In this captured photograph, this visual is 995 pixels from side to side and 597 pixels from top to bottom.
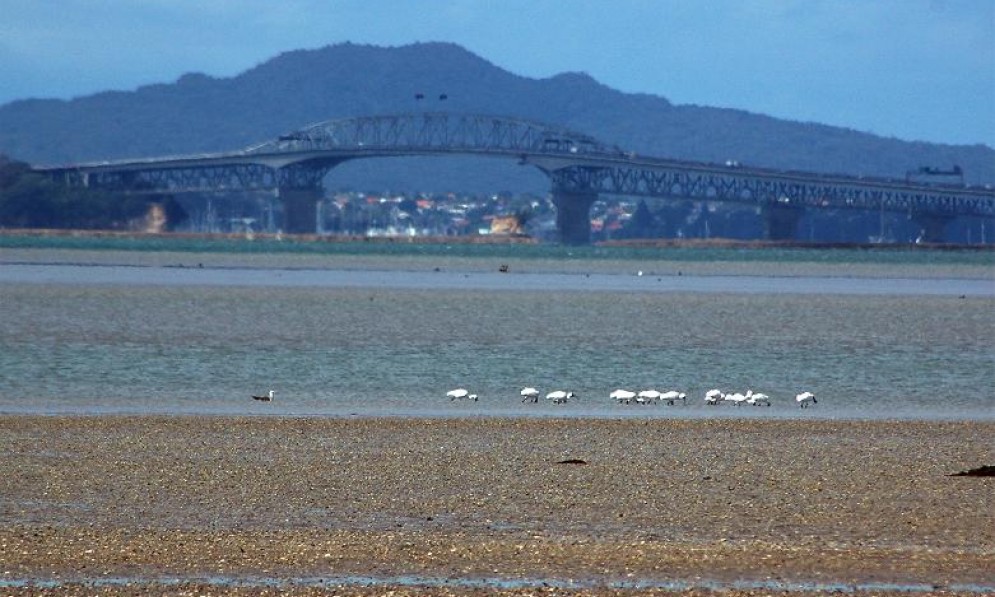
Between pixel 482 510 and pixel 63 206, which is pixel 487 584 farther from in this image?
pixel 63 206

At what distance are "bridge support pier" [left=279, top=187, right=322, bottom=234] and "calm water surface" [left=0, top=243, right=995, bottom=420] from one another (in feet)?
307

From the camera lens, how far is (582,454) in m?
17.2

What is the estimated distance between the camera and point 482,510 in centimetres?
1364

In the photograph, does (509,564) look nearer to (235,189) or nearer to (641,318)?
(641,318)

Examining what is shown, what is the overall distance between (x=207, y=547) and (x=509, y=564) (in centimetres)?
191

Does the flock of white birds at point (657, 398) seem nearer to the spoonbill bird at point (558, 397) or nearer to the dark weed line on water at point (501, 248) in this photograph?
the spoonbill bird at point (558, 397)

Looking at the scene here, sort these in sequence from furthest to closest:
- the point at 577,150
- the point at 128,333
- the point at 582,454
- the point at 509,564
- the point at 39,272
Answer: the point at 577,150, the point at 39,272, the point at 128,333, the point at 582,454, the point at 509,564

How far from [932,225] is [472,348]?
124 meters

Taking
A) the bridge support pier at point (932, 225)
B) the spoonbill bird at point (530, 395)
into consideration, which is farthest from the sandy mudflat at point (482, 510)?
the bridge support pier at point (932, 225)

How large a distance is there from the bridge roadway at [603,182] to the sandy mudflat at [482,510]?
13124 centimetres

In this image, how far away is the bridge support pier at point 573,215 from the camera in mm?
149750

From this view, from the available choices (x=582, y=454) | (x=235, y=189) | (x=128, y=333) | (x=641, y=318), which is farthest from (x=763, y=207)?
(x=582, y=454)

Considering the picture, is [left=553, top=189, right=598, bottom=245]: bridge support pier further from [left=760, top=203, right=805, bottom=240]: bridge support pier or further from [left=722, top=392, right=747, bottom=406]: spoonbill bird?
[left=722, top=392, right=747, bottom=406]: spoonbill bird

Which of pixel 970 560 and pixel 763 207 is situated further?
pixel 763 207
